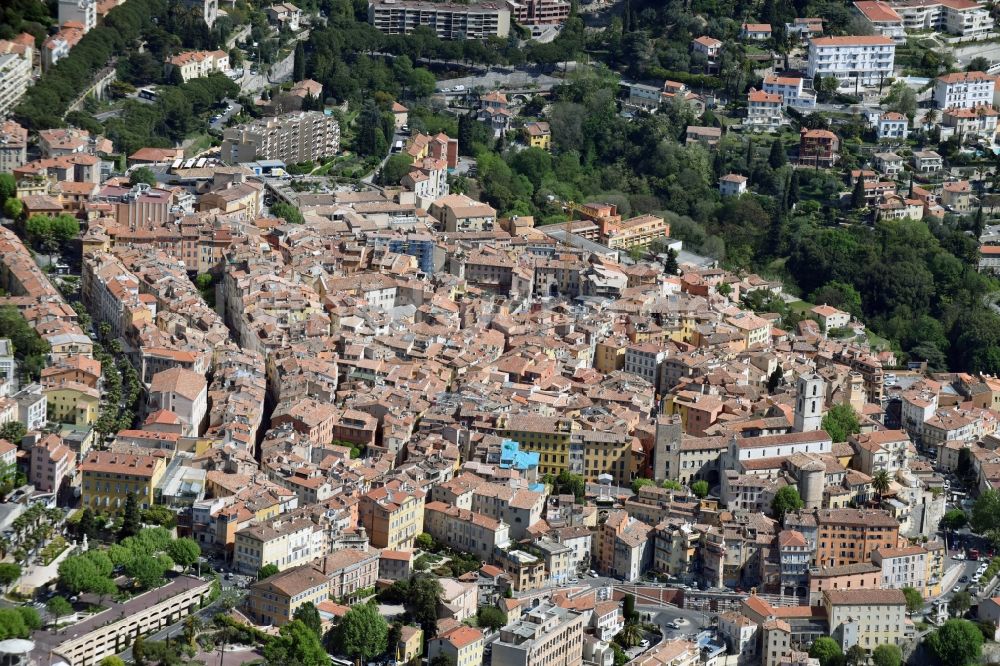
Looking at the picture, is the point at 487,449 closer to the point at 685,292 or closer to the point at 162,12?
the point at 685,292

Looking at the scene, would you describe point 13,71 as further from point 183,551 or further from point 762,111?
point 183,551

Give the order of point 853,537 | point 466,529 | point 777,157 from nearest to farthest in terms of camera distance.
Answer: point 466,529 → point 853,537 → point 777,157

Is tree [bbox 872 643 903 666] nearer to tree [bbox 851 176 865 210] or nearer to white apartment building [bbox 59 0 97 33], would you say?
tree [bbox 851 176 865 210]

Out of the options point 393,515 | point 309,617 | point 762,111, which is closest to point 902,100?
point 762,111

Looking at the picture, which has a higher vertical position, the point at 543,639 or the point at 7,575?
the point at 7,575

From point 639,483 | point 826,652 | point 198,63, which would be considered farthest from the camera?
point 198,63

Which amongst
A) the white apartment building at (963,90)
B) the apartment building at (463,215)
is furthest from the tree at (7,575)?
the white apartment building at (963,90)

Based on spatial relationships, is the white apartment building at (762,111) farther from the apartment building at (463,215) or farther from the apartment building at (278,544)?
the apartment building at (278,544)

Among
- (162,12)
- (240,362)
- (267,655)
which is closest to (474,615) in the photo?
(267,655)
